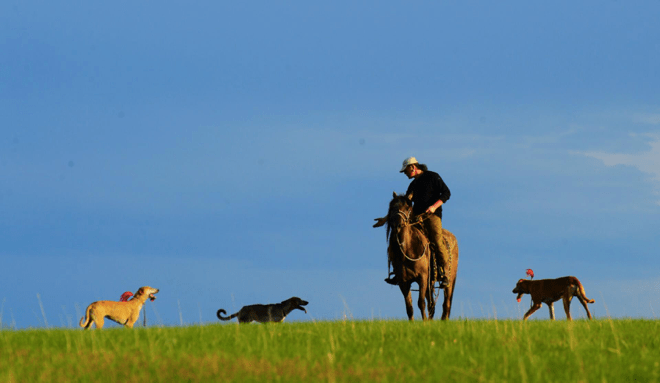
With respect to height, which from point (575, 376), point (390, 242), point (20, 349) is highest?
point (390, 242)

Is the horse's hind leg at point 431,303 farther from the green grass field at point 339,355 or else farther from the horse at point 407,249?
the green grass field at point 339,355

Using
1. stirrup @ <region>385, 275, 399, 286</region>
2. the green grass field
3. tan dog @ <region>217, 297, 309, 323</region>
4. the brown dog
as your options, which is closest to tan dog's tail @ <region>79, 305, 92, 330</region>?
the green grass field

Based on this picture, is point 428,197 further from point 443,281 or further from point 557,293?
point 557,293

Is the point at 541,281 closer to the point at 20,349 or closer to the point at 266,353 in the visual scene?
the point at 266,353

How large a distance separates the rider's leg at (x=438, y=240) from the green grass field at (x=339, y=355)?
11.8 ft

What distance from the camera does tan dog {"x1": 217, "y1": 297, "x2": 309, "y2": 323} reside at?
21.9 meters

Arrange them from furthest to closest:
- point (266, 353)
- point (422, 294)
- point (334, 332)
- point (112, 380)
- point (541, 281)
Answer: point (541, 281) → point (422, 294) → point (334, 332) → point (266, 353) → point (112, 380)

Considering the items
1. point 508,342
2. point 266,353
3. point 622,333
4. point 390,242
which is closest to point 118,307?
point 390,242

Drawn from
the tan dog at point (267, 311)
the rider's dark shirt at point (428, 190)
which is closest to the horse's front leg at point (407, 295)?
the rider's dark shirt at point (428, 190)

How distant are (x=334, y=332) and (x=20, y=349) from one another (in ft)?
18.0

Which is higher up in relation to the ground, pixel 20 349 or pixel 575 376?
pixel 20 349

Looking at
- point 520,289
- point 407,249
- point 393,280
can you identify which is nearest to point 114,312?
point 393,280

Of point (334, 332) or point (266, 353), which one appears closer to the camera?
point (266, 353)

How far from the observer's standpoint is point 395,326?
12953 mm
